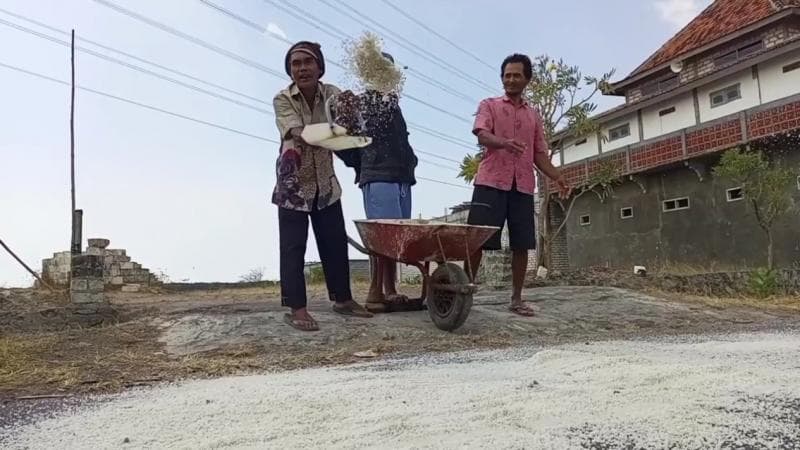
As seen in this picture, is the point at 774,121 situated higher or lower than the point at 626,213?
higher

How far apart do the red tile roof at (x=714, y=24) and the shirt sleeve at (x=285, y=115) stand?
11.4 metres

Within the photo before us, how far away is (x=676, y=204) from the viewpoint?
13422 millimetres

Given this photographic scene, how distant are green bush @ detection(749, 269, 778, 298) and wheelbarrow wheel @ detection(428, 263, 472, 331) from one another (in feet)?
18.1

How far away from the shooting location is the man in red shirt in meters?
3.64

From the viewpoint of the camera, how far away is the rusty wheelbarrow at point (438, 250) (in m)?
3.06

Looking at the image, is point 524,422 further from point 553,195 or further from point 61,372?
point 553,195

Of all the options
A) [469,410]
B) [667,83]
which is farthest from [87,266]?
[667,83]

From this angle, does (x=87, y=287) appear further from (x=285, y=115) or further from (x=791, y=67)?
(x=791, y=67)

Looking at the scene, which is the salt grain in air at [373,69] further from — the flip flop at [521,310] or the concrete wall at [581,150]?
the concrete wall at [581,150]

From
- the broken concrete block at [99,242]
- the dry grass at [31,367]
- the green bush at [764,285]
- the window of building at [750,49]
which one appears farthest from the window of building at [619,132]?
the dry grass at [31,367]


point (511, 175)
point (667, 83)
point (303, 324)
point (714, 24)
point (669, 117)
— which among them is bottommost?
point (303, 324)

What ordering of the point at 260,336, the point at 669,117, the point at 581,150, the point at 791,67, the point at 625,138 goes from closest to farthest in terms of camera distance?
1. the point at 260,336
2. the point at 791,67
3. the point at 669,117
4. the point at 625,138
5. the point at 581,150

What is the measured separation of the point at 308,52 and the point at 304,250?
1.03 m

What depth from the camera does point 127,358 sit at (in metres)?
2.55
